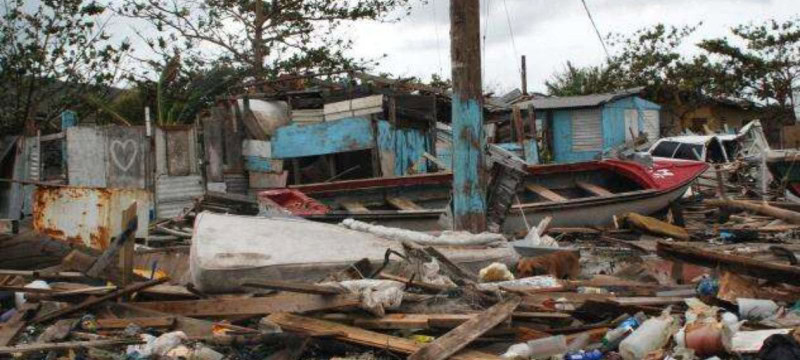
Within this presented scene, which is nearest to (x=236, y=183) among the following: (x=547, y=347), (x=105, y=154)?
(x=105, y=154)

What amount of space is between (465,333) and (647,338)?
1.00 meters

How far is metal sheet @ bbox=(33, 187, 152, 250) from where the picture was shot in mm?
8812

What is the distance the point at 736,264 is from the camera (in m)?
5.34

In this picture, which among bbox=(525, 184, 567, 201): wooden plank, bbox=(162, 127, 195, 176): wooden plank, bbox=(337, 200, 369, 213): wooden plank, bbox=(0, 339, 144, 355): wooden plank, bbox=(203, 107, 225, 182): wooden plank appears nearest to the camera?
bbox=(0, 339, 144, 355): wooden plank

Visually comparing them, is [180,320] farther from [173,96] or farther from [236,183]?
[173,96]

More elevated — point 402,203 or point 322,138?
point 322,138

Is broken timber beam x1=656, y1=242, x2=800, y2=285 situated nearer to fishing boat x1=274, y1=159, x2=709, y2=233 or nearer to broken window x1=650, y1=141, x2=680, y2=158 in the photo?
fishing boat x1=274, y1=159, x2=709, y2=233

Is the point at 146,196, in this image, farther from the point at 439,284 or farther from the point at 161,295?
the point at 439,284

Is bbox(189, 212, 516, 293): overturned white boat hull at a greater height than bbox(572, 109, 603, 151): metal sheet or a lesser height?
lesser

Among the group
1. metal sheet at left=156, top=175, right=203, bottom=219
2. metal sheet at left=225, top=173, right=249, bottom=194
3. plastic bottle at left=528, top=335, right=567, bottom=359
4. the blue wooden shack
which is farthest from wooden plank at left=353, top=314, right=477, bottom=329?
the blue wooden shack

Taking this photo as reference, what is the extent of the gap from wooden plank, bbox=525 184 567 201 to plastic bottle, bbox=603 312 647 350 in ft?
24.4

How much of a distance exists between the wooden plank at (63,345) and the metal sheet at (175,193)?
9688 mm

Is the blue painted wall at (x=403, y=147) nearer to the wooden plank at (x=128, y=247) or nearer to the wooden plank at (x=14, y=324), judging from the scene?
the wooden plank at (x=128, y=247)

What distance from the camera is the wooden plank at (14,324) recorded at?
4862mm
